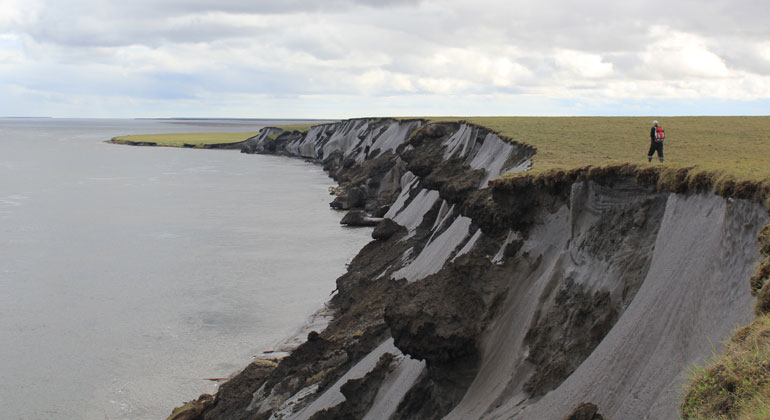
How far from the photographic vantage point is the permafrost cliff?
32.4 ft

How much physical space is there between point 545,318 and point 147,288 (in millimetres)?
22453

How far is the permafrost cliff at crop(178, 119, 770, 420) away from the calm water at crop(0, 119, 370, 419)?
360cm

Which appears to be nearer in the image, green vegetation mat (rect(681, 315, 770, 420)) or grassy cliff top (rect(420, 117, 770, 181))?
green vegetation mat (rect(681, 315, 770, 420))

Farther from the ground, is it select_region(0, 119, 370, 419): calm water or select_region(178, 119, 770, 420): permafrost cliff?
select_region(178, 119, 770, 420): permafrost cliff

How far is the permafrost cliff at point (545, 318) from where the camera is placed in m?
9.89

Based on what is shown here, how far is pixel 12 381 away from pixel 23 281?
13.0 m

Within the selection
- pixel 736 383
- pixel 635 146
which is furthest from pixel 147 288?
pixel 736 383

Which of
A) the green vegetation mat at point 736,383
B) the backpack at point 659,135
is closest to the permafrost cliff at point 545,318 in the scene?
the green vegetation mat at point 736,383

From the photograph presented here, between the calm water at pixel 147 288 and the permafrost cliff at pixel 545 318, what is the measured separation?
3.60 metres

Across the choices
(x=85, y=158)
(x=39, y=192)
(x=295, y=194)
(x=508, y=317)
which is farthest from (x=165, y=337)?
(x=85, y=158)

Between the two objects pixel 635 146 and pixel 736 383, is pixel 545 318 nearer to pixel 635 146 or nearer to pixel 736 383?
pixel 736 383

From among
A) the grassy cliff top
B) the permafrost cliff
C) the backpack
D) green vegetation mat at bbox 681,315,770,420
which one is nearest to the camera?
green vegetation mat at bbox 681,315,770,420

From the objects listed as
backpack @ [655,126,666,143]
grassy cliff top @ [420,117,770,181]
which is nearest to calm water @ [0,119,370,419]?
grassy cliff top @ [420,117,770,181]

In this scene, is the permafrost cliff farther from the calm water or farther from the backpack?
the backpack
